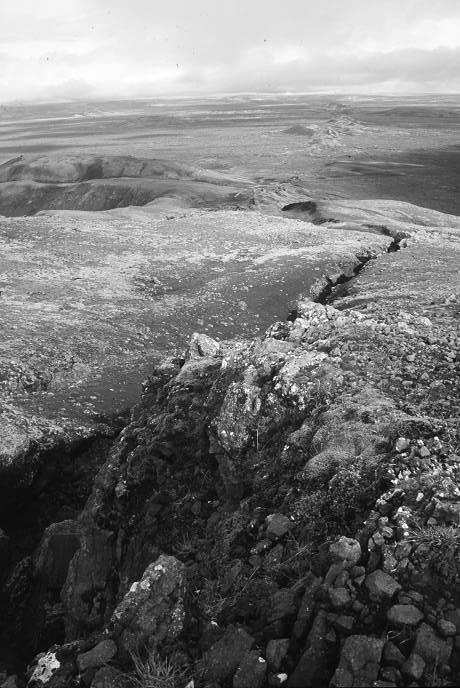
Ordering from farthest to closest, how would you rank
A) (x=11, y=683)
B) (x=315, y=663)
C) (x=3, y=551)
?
1. (x=3, y=551)
2. (x=11, y=683)
3. (x=315, y=663)

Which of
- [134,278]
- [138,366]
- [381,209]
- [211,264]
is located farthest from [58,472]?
[381,209]

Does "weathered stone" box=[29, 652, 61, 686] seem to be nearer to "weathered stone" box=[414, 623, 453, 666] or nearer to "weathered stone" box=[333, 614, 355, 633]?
"weathered stone" box=[333, 614, 355, 633]

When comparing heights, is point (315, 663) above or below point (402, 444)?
below

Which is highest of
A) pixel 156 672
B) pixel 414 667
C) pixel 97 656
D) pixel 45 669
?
pixel 414 667

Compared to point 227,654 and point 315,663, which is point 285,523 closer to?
point 227,654

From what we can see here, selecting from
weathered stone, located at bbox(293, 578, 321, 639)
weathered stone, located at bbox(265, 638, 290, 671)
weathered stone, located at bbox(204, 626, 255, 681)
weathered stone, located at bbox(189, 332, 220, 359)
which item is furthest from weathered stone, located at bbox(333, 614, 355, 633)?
weathered stone, located at bbox(189, 332, 220, 359)

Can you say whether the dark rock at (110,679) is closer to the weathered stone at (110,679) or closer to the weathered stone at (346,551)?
the weathered stone at (110,679)

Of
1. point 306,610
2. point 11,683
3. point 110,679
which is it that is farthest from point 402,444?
point 11,683
